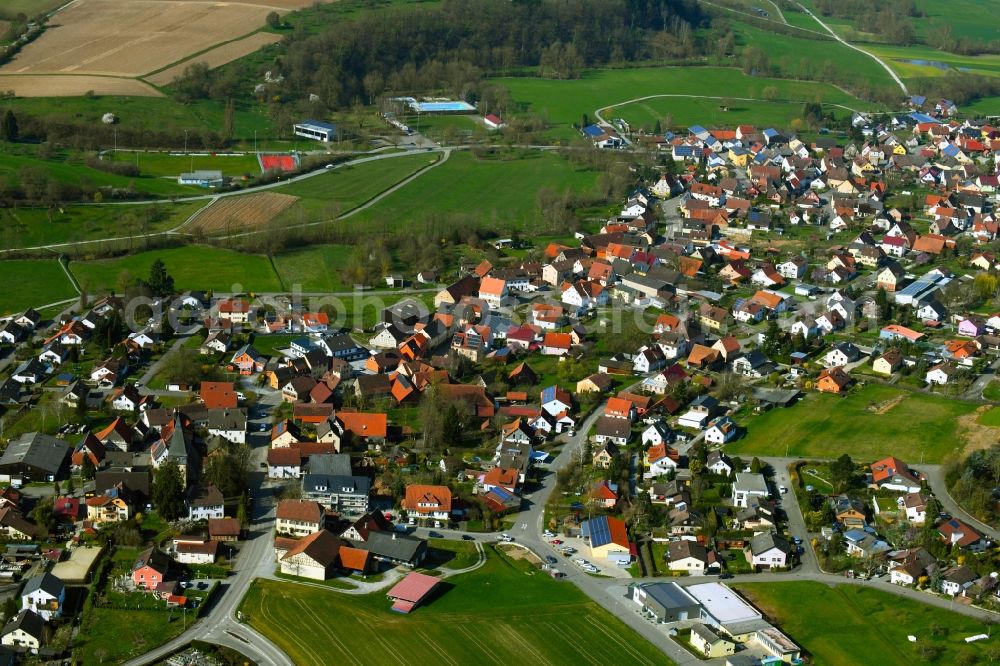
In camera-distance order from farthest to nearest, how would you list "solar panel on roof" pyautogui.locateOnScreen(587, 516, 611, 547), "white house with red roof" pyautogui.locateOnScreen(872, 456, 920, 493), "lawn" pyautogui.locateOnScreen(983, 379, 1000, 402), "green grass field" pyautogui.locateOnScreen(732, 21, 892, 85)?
"green grass field" pyautogui.locateOnScreen(732, 21, 892, 85) → "lawn" pyautogui.locateOnScreen(983, 379, 1000, 402) → "white house with red roof" pyautogui.locateOnScreen(872, 456, 920, 493) → "solar panel on roof" pyautogui.locateOnScreen(587, 516, 611, 547)

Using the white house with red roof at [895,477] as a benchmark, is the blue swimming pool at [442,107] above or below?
above

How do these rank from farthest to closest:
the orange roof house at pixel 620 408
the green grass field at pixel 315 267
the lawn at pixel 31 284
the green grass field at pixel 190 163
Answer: the green grass field at pixel 190 163, the green grass field at pixel 315 267, the lawn at pixel 31 284, the orange roof house at pixel 620 408

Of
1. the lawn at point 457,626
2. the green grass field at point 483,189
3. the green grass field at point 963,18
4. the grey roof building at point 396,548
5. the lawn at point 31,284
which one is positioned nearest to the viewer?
the lawn at point 457,626

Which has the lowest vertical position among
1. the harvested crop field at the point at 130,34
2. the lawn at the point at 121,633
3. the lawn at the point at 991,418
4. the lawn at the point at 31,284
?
the lawn at the point at 991,418

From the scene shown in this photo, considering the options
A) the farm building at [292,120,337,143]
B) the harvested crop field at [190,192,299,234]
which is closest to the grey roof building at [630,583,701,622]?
the harvested crop field at [190,192,299,234]

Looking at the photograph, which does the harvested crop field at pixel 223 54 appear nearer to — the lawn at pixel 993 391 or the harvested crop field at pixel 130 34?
the harvested crop field at pixel 130 34

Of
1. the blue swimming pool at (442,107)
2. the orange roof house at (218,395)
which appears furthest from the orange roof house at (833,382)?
the blue swimming pool at (442,107)

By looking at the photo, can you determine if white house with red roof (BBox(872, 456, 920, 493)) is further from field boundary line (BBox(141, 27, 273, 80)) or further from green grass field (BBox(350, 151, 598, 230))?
field boundary line (BBox(141, 27, 273, 80))
